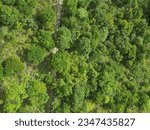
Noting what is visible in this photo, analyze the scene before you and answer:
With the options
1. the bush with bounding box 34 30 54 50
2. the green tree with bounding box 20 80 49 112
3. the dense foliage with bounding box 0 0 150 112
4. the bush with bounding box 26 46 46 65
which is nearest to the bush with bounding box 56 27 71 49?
the dense foliage with bounding box 0 0 150 112

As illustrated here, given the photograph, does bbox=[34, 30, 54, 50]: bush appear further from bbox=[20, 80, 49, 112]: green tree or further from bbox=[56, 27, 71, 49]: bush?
bbox=[20, 80, 49, 112]: green tree

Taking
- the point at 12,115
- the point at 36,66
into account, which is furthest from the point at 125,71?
the point at 12,115

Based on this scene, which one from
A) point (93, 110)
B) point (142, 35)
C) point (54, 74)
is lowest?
point (93, 110)

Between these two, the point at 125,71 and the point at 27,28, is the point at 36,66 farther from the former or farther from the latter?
the point at 125,71

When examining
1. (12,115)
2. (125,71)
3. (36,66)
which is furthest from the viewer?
(125,71)

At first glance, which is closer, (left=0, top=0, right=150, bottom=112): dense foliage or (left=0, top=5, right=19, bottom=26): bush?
(left=0, top=5, right=19, bottom=26): bush

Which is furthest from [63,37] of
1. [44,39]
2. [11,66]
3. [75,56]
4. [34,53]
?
[11,66]

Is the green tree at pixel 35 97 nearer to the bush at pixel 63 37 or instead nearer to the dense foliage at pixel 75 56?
the dense foliage at pixel 75 56

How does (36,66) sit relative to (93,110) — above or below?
above
